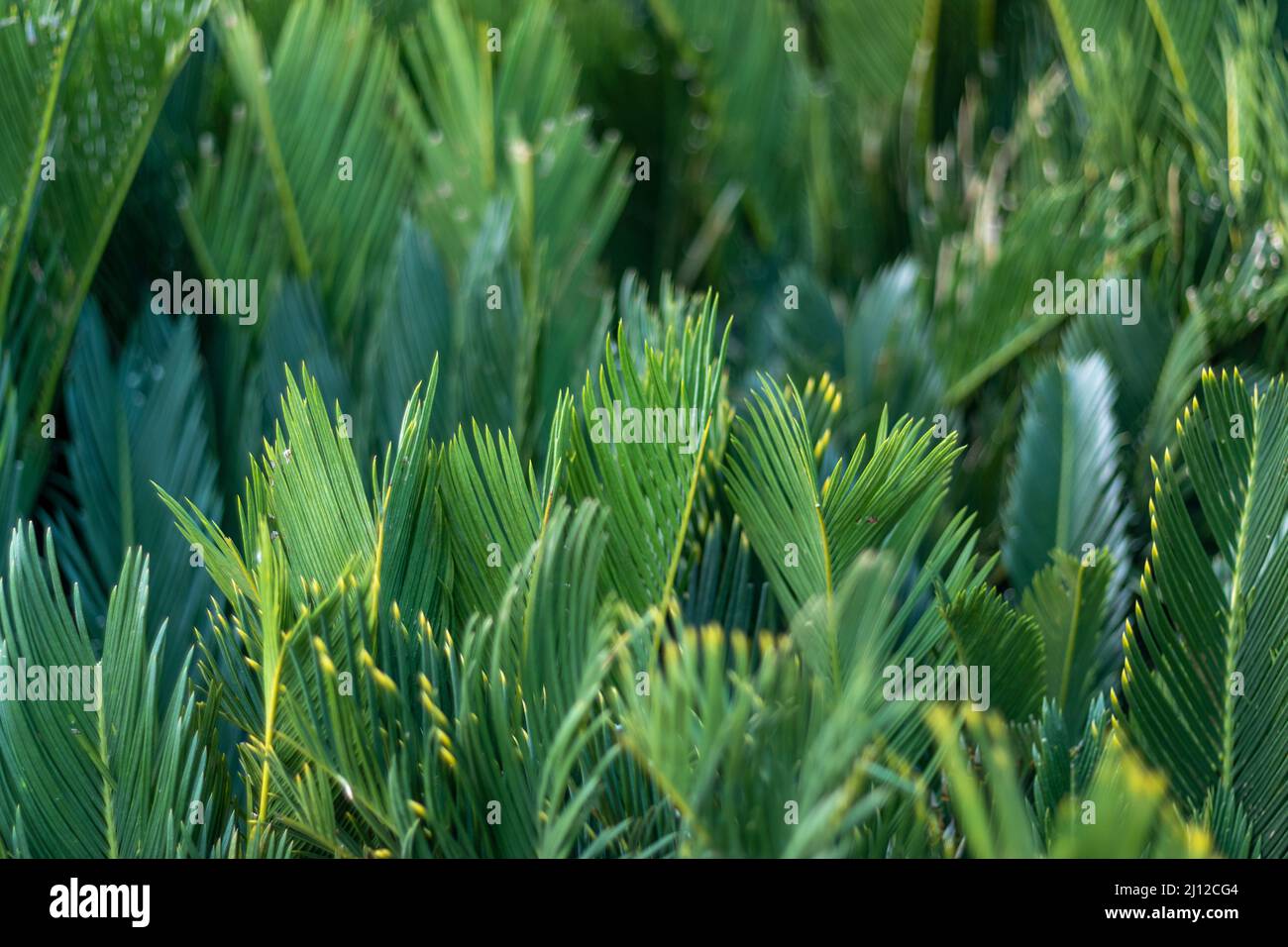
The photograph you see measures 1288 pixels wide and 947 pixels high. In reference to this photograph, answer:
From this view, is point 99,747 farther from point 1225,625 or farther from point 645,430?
point 1225,625

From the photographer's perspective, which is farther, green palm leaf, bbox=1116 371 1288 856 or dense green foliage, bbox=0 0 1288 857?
green palm leaf, bbox=1116 371 1288 856

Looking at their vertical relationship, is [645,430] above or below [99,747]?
above

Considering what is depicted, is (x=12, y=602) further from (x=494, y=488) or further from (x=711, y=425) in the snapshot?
(x=711, y=425)

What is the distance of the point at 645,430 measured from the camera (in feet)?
3.71

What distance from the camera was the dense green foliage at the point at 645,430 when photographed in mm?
1020

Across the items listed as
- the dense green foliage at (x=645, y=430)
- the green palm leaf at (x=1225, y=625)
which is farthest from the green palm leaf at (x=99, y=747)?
the green palm leaf at (x=1225, y=625)

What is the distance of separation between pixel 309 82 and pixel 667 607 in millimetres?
934

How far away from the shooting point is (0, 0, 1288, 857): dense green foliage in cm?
102

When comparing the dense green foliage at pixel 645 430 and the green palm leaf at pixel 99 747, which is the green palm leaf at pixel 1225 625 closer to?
the dense green foliage at pixel 645 430

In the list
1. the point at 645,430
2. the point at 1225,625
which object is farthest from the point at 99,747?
the point at 1225,625

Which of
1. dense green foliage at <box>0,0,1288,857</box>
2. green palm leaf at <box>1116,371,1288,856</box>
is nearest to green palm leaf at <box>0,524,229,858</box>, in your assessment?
dense green foliage at <box>0,0,1288,857</box>

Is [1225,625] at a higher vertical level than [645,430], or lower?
lower

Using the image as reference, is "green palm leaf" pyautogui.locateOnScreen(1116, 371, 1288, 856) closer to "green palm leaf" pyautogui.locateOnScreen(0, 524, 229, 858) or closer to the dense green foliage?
the dense green foliage
